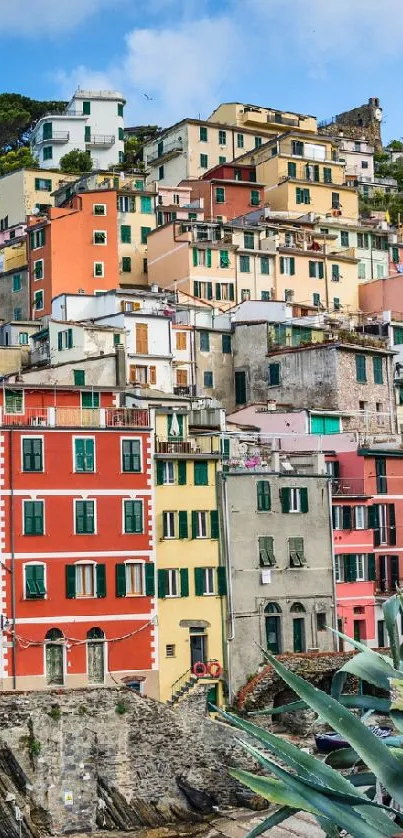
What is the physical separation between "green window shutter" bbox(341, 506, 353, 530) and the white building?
228 ft

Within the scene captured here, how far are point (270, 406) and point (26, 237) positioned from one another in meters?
28.7

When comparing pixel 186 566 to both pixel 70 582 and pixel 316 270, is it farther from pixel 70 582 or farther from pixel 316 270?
pixel 316 270

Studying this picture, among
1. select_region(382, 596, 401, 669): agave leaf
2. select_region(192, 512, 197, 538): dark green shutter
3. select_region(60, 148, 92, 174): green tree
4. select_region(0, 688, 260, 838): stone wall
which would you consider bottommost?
select_region(0, 688, 260, 838): stone wall

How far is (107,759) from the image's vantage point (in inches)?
2053

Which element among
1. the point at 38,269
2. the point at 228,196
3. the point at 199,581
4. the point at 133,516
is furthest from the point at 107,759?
the point at 228,196

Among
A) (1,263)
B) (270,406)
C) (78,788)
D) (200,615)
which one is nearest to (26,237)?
(1,263)

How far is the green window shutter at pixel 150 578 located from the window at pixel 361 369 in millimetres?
24545

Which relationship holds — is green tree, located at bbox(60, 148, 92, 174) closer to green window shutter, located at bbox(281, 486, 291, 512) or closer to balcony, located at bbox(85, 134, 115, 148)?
balcony, located at bbox(85, 134, 115, 148)

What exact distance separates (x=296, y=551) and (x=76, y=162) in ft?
227

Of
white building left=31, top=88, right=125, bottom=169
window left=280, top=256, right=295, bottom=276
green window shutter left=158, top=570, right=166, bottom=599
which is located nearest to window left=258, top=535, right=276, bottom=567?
green window shutter left=158, top=570, right=166, bottom=599

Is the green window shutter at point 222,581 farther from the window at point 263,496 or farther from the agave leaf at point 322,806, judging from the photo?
the agave leaf at point 322,806

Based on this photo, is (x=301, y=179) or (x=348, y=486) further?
(x=301, y=179)

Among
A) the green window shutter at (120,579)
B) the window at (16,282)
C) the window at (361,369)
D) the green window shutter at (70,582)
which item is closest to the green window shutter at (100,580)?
the green window shutter at (120,579)

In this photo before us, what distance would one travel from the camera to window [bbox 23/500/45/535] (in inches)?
2151
